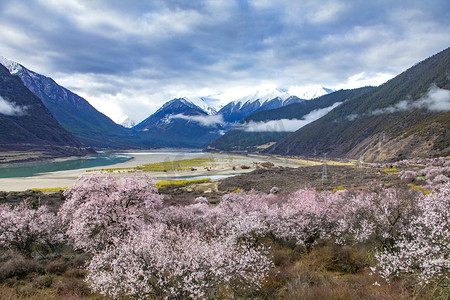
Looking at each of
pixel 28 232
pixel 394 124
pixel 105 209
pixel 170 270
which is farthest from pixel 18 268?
pixel 394 124

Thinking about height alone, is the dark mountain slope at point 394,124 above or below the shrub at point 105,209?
above

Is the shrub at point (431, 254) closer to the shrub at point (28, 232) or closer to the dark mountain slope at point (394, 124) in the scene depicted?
the shrub at point (28, 232)

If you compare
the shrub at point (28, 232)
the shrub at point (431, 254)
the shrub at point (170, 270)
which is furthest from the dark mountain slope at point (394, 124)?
the shrub at point (28, 232)

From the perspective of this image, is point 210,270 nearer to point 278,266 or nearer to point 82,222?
point 278,266

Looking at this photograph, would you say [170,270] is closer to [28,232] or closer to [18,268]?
[18,268]

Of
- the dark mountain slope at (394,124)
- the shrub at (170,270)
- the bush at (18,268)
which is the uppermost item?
the dark mountain slope at (394,124)

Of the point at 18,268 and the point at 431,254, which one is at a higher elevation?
the point at 431,254

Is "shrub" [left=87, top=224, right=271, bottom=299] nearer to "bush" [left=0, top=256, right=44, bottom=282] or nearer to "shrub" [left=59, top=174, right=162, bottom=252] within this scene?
"shrub" [left=59, top=174, right=162, bottom=252]

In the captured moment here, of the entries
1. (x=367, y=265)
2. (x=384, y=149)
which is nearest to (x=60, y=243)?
(x=367, y=265)
